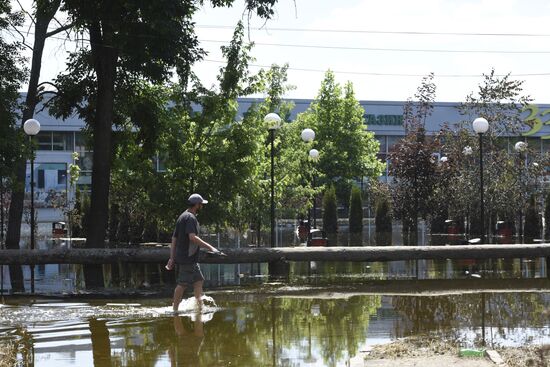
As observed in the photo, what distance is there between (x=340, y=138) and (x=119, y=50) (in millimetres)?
34425

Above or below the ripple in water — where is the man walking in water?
above

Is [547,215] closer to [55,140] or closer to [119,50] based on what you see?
[119,50]

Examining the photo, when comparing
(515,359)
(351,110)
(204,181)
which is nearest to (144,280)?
→ (204,181)

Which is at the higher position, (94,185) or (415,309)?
(94,185)

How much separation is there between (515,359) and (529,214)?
30.5 m

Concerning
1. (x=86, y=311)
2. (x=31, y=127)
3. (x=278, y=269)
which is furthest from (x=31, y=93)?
(x=86, y=311)

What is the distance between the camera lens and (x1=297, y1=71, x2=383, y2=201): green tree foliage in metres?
51.4

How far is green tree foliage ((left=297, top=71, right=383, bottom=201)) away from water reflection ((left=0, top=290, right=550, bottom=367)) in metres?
37.0

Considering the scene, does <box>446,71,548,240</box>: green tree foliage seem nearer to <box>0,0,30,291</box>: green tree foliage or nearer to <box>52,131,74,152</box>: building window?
<box>0,0,30,291</box>: green tree foliage

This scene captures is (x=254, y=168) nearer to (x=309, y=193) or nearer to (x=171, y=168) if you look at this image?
(x=171, y=168)

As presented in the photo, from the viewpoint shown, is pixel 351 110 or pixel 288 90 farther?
pixel 351 110

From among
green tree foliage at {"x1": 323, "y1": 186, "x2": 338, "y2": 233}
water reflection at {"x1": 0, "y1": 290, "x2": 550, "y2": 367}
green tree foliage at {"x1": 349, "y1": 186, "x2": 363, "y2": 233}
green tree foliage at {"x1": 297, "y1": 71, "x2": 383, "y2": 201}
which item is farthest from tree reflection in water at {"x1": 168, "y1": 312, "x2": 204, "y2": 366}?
green tree foliage at {"x1": 297, "y1": 71, "x2": 383, "y2": 201}

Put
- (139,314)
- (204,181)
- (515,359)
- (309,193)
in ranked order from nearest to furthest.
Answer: (515,359) < (139,314) < (204,181) < (309,193)

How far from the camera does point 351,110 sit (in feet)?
174
